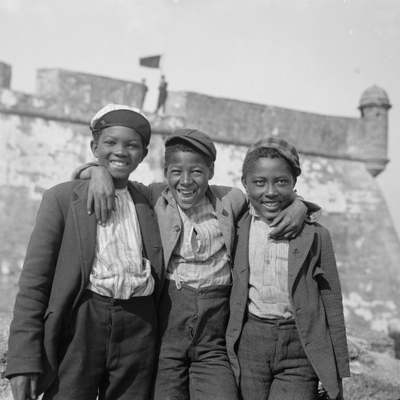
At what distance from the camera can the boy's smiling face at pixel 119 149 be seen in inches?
102

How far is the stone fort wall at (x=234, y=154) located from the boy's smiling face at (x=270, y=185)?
21.3 ft

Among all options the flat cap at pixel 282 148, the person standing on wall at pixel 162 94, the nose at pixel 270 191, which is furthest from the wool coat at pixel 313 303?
the person standing on wall at pixel 162 94

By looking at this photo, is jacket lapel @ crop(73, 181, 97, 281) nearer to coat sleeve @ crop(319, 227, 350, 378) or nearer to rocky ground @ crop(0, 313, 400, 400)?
coat sleeve @ crop(319, 227, 350, 378)

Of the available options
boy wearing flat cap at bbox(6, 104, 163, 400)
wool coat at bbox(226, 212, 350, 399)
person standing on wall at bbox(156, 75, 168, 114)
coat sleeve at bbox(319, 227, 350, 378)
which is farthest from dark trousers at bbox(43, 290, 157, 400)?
person standing on wall at bbox(156, 75, 168, 114)

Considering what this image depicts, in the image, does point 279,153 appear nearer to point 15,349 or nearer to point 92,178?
point 92,178

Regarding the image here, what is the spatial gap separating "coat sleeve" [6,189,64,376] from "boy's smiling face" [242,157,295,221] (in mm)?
1020

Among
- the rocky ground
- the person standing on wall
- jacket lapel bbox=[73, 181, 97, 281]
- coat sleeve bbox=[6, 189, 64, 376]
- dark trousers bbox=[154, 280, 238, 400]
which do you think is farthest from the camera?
the person standing on wall

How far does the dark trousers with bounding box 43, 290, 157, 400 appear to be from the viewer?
2.33m

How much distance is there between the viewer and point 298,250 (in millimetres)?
2662

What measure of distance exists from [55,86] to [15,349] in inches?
291

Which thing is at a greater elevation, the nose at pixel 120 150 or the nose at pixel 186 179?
the nose at pixel 120 150

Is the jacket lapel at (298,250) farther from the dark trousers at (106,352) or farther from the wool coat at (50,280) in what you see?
the wool coat at (50,280)

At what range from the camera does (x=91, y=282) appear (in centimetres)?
239

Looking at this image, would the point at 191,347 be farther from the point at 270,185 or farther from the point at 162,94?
the point at 162,94
